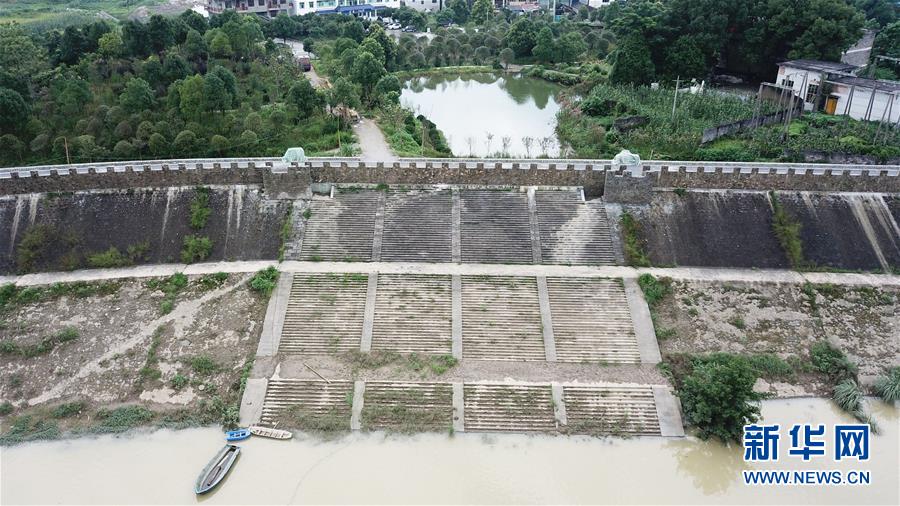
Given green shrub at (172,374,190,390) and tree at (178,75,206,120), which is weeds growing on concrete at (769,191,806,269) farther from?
tree at (178,75,206,120)


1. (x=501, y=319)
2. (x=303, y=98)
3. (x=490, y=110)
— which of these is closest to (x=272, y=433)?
(x=501, y=319)

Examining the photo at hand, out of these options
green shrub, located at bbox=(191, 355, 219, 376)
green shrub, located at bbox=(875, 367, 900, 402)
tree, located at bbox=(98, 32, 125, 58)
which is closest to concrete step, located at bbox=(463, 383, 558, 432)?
green shrub, located at bbox=(191, 355, 219, 376)

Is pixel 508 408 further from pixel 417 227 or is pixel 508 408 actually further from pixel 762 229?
pixel 762 229

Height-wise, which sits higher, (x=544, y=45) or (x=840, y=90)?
(x=544, y=45)

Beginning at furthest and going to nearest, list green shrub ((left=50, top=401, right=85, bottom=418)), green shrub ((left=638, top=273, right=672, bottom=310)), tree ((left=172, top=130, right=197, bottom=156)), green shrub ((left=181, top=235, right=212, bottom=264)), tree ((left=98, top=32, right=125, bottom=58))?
tree ((left=98, top=32, right=125, bottom=58))
tree ((left=172, top=130, right=197, bottom=156))
green shrub ((left=181, top=235, right=212, bottom=264))
green shrub ((left=638, top=273, right=672, bottom=310))
green shrub ((left=50, top=401, right=85, bottom=418))

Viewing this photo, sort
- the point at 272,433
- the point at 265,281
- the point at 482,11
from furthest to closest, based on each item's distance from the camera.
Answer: the point at 482,11 → the point at 265,281 → the point at 272,433

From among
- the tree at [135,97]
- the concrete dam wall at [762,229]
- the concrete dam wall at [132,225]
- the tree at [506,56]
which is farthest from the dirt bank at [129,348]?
the tree at [506,56]

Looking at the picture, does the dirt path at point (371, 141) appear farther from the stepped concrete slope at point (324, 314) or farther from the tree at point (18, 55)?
the tree at point (18, 55)
